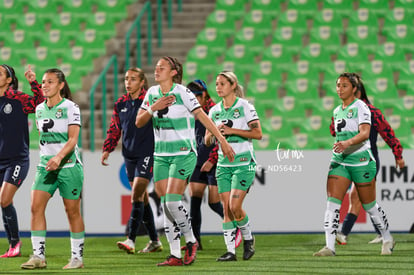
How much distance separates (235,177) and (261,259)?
1058mm

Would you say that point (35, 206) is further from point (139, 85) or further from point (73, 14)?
point (73, 14)

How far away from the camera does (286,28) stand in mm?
17094

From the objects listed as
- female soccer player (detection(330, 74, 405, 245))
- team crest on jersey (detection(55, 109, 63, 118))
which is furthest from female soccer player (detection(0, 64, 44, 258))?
female soccer player (detection(330, 74, 405, 245))

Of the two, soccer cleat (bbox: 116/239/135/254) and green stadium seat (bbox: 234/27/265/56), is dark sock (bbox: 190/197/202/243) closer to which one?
soccer cleat (bbox: 116/239/135/254)

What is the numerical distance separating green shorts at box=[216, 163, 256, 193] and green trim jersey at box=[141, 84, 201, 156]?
69 centimetres

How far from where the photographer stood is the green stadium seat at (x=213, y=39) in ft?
56.2

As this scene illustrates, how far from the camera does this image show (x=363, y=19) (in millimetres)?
17250

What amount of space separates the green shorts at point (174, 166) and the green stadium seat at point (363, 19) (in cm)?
960

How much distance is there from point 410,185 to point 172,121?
5.30 m

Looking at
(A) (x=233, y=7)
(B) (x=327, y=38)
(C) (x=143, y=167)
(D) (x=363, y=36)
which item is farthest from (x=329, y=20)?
(C) (x=143, y=167)

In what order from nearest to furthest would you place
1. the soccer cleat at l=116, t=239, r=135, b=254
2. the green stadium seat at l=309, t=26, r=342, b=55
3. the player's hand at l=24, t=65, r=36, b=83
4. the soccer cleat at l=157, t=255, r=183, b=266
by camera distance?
1. the soccer cleat at l=157, t=255, r=183, b=266
2. the player's hand at l=24, t=65, r=36, b=83
3. the soccer cleat at l=116, t=239, r=135, b=254
4. the green stadium seat at l=309, t=26, r=342, b=55

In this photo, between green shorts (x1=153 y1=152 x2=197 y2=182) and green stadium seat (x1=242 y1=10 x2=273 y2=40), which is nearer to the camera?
green shorts (x1=153 y1=152 x2=197 y2=182)

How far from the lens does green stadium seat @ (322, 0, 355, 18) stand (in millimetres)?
17500

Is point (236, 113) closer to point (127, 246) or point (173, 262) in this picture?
point (173, 262)
